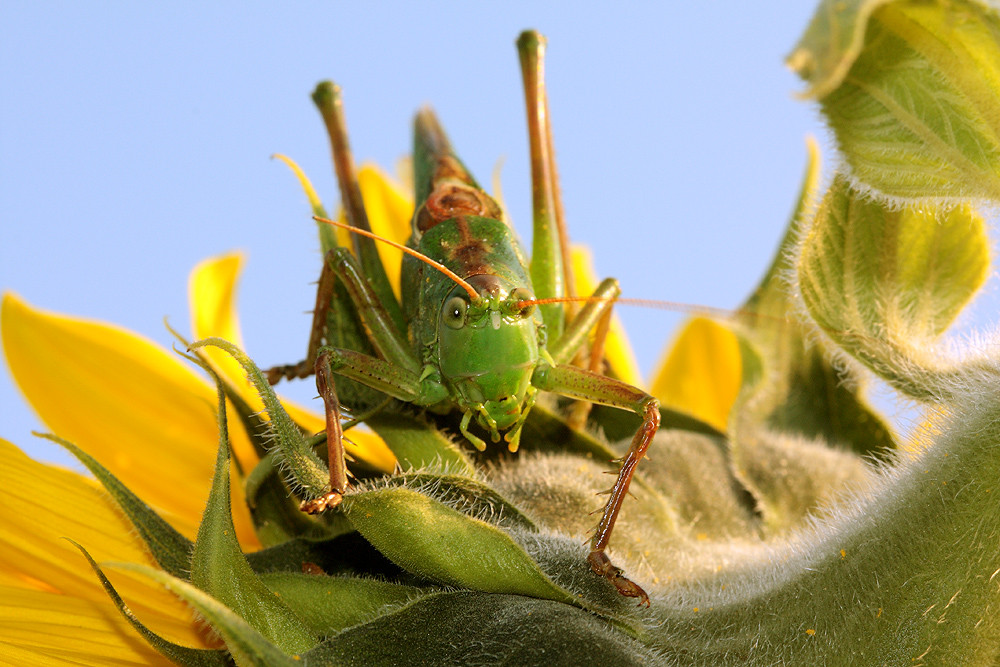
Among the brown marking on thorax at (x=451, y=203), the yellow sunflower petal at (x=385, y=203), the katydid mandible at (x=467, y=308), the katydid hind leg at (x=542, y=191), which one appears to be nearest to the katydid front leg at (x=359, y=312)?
the katydid mandible at (x=467, y=308)

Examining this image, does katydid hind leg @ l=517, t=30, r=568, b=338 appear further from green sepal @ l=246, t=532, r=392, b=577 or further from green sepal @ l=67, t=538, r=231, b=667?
green sepal @ l=67, t=538, r=231, b=667

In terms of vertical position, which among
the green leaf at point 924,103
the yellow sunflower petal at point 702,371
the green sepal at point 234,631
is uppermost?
the green leaf at point 924,103

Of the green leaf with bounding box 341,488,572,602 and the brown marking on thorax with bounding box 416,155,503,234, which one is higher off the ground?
the brown marking on thorax with bounding box 416,155,503,234

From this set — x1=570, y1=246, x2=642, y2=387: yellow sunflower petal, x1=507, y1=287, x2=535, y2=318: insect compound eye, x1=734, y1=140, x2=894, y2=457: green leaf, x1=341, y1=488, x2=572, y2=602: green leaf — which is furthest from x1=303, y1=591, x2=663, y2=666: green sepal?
x1=570, y1=246, x2=642, y2=387: yellow sunflower petal

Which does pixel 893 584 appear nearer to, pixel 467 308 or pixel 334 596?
pixel 334 596

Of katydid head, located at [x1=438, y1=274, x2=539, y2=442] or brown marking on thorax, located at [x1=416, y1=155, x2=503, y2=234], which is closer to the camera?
katydid head, located at [x1=438, y1=274, x2=539, y2=442]

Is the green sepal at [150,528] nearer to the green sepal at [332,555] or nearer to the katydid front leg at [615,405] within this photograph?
the green sepal at [332,555]

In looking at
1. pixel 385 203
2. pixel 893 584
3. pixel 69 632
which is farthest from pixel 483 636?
pixel 385 203
